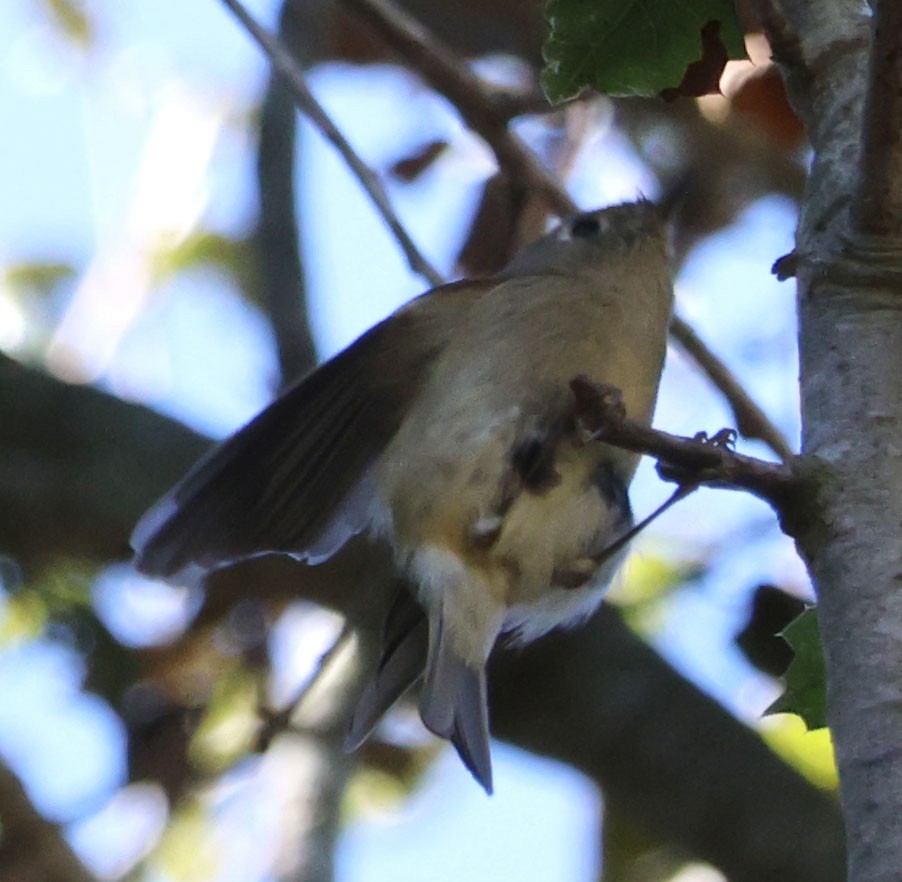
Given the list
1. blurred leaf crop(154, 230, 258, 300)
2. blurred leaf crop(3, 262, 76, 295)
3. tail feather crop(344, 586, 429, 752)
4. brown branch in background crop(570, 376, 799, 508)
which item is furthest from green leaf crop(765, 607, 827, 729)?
blurred leaf crop(3, 262, 76, 295)

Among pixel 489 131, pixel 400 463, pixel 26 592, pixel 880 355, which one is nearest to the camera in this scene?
pixel 880 355

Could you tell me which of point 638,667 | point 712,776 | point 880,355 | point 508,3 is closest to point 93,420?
point 638,667

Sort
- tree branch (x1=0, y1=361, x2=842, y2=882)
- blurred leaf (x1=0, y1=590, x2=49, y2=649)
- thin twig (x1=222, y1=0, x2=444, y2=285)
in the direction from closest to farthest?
thin twig (x1=222, y1=0, x2=444, y2=285), tree branch (x1=0, y1=361, x2=842, y2=882), blurred leaf (x1=0, y1=590, x2=49, y2=649)

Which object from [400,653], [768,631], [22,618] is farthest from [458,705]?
[22,618]

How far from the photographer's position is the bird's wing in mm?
1938

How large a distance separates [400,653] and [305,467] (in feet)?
0.92

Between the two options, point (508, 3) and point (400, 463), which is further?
point (508, 3)

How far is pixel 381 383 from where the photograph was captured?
205 centimetres

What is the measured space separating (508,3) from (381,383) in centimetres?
135

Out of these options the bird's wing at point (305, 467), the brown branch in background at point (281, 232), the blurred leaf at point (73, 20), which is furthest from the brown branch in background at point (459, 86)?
the blurred leaf at point (73, 20)

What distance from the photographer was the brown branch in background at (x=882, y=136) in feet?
3.17

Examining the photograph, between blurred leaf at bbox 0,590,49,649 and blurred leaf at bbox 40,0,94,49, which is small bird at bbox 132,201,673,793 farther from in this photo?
blurred leaf at bbox 40,0,94,49

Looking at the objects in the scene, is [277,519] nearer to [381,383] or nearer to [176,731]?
[381,383]

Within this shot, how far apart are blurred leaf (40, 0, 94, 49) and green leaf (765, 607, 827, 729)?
132 inches
